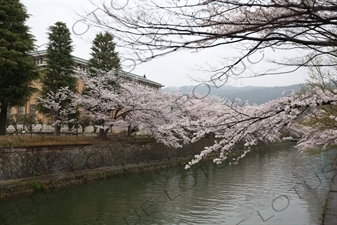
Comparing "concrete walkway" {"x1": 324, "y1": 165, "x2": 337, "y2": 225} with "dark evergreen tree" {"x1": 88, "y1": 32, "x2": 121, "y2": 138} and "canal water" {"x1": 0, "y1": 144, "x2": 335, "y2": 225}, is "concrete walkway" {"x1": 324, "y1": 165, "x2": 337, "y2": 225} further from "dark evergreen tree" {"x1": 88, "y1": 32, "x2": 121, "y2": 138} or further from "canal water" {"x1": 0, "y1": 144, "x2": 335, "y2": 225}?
"dark evergreen tree" {"x1": 88, "y1": 32, "x2": 121, "y2": 138}

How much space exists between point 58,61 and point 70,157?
669 cm

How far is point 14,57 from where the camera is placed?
12.7m

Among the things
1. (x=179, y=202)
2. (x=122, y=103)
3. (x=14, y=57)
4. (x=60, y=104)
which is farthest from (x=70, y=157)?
(x=60, y=104)

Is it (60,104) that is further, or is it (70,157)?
(60,104)

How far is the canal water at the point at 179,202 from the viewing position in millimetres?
6797

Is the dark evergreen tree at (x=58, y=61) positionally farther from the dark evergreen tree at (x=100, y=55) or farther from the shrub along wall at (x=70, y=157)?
the shrub along wall at (x=70, y=157)

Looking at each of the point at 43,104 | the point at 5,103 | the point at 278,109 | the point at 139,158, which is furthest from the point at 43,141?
the point at 278,109

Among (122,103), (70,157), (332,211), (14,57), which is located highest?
(14,57)

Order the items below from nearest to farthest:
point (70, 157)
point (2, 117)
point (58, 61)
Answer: point (70, 157) → point (2, 117) → point (58, 61)

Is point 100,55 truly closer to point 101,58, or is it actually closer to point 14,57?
point 101,58

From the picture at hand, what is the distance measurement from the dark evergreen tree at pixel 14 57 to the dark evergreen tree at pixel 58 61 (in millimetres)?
1907

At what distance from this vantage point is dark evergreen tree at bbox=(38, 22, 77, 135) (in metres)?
16.1

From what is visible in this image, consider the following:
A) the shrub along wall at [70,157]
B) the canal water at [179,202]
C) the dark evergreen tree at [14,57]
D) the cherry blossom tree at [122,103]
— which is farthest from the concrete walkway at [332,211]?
the dark evergreen tree at [14,57]

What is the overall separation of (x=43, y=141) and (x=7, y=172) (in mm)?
4247
